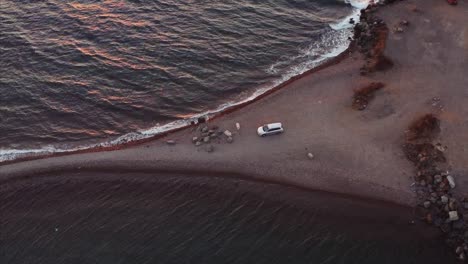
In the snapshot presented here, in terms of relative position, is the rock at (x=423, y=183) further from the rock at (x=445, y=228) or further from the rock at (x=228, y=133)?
the rock at (x=228, y=133)

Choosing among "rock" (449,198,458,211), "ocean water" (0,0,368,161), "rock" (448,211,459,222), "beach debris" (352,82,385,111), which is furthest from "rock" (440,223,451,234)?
"ocean water" (0,0,368,161)

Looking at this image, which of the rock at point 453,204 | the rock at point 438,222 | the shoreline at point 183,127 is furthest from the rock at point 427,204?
the shoreline at point 183,127

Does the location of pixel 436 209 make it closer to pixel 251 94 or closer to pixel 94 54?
pixel 251 94

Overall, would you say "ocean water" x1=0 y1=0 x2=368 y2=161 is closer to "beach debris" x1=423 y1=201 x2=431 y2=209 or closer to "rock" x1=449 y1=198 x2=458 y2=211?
"beach debris" x1=423 y1=201 x2=431 y2=209

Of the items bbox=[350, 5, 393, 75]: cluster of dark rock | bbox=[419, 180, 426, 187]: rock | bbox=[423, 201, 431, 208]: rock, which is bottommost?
bbox=[423, 201, 431, 208]: rock

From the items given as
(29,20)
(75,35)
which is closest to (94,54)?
(75,35)

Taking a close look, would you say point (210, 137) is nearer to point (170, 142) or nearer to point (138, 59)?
point (170, 142)

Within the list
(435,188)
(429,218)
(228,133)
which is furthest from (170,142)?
(435,188)
